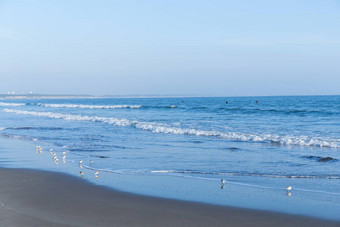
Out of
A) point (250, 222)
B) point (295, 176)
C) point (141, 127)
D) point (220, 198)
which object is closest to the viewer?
point (250, 222)

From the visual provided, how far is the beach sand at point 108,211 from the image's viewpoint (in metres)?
6.49

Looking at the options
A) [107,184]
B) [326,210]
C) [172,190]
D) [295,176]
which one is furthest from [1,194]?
[295,176]

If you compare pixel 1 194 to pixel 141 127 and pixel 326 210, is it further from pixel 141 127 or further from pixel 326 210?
pixel 141 127

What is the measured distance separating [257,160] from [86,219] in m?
7.55

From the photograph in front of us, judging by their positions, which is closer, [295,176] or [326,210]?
[326,210]

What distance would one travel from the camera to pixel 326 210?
23.4ft

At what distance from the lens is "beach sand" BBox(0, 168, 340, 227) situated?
6.49 metres

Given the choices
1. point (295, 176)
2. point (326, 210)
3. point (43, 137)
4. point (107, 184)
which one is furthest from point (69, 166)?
point (43, 137)

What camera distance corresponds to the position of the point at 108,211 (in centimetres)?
716

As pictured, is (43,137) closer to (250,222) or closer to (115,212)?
(115,212)

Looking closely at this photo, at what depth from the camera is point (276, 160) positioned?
507 inches

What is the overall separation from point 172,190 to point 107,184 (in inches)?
65.6

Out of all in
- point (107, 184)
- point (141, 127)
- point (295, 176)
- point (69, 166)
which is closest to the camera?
point (107, 184)

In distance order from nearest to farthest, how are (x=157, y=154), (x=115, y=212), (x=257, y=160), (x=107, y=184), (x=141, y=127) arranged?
1. (x=115, y=212)
2. (x=107, y=184)
3. (x=257, y=160)
4. (x=157, y=154)
5. (x=141, y=127)
